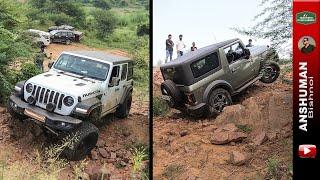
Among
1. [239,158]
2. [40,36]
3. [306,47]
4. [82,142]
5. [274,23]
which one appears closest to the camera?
[306,47]

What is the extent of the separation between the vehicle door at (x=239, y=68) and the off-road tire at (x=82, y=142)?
4.47 ft

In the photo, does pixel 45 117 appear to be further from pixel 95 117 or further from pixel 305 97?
pixel 305 97

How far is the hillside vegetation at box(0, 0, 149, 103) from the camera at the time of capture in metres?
4.97

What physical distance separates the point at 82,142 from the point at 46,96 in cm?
54

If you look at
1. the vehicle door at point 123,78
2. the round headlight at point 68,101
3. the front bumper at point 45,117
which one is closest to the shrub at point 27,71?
the front bumper at point 45,117

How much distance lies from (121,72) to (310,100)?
5.65 feet

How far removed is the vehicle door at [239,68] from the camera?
4.96 metres

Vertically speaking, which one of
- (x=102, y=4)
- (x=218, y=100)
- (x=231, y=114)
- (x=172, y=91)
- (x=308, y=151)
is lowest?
(x=308, y=151)

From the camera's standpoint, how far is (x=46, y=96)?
16.3 feet

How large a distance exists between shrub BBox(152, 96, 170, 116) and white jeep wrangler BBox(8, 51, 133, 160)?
26cm

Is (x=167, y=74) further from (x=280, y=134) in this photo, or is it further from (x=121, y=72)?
(x=280, y=134)

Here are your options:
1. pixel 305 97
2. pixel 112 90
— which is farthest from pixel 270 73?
pixel 112 90

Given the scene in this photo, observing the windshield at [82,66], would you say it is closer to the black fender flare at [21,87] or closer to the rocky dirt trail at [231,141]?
the black fender flare at [21,87]

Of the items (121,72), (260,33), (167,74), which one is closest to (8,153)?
(121,72)
